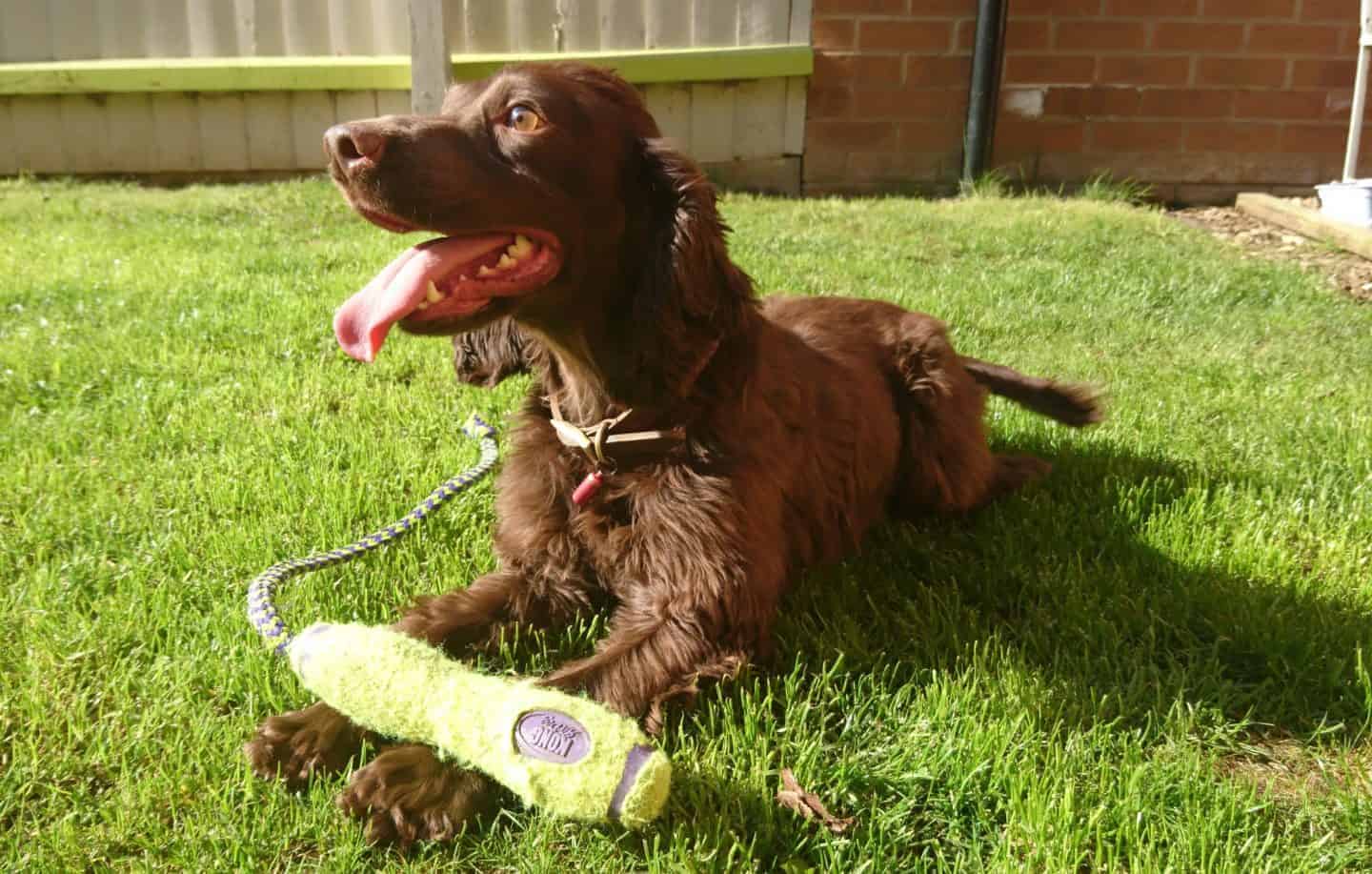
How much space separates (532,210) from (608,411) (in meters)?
0.49

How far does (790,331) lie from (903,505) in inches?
27.5

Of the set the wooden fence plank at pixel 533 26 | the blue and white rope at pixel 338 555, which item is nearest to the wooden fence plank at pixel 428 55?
the wooden fence plank at pixel 533 26

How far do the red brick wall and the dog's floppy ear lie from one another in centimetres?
567

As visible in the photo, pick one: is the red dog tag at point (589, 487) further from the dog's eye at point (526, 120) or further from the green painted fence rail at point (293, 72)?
the green painted fence rail at point (293, 72)

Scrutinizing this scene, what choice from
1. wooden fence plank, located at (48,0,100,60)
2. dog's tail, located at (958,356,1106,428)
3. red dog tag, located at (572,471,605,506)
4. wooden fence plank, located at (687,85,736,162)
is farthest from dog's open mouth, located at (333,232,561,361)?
wooden fence plank, located at (48,0,100,60)

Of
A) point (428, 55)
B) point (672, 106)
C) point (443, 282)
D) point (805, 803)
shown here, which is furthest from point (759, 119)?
point (805, 803)

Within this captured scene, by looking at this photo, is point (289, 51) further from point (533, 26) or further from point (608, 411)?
point (608, 411)

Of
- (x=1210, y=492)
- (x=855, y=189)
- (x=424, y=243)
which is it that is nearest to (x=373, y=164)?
(x=424, y=243)

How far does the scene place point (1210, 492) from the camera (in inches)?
123

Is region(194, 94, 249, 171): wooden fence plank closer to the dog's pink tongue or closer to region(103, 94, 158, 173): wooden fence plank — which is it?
region(103, 94, 158, 173): wooden fence plank

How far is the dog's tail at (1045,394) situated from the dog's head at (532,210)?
1481 millimetres

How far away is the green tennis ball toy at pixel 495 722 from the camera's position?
163 cm

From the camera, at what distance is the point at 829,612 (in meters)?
2.54

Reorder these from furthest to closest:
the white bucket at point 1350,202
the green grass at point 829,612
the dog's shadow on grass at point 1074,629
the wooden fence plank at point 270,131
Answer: the wooden fence plank at point 270,131
the white bucket at point 1350,202
the dog's shadow on grass at point 1074,629
the green grass at point 829,612
